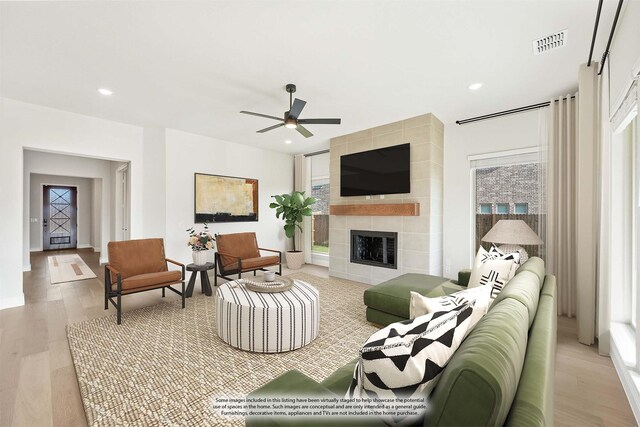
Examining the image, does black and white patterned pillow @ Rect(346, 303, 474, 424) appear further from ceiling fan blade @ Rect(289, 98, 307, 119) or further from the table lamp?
the table lamp

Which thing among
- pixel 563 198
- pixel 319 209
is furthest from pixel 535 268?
pixel 319 209

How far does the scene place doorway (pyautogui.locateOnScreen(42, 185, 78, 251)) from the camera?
27.3 feet

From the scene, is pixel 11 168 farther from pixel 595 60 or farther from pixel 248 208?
pixel 595 60

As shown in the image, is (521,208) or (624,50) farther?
(521,208)

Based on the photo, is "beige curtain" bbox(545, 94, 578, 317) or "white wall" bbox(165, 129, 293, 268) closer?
"beige curtain" bbox(545, 94, 578, 317)

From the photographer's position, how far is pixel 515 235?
10.1 feet

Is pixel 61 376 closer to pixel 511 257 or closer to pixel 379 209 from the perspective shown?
pixel 511 257

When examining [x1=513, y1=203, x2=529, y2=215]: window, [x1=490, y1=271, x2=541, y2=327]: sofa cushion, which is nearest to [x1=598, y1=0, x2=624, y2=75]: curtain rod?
[x1=513, y1=203, x2=529, y2=215]: window

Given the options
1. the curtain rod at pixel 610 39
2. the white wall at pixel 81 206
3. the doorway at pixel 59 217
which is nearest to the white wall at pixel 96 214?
the white wall at pixel 81 206

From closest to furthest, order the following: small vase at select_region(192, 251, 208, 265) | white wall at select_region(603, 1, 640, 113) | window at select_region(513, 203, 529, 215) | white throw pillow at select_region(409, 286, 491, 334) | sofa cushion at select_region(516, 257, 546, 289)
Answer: white throw pillow at select_region(409, 286, 491, 334), white wall at select_region(603, 1, 640, 113), sofa cushion at select_region(516, 257, 546, 289), window at select_region(513, 203, 529, 215), small vase at select_region(192, 251, 208, 265)

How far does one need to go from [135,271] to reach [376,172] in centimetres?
373

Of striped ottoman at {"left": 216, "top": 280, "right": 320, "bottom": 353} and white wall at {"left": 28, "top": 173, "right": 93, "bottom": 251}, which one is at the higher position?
white wall at {"left": 28, "top": 173, "right": 93, "bottom": 251}

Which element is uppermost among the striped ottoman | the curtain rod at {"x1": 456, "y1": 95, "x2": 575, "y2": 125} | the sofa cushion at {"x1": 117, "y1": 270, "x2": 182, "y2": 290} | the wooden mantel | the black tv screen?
the curtain rod at {"x1": 456, "y1": 95, "x2": 575, "y2": 125}

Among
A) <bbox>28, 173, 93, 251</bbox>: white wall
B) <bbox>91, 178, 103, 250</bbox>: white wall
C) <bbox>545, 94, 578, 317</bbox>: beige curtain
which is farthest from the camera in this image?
<bbox>28, 173, 93, 251</bbox>: white wall
